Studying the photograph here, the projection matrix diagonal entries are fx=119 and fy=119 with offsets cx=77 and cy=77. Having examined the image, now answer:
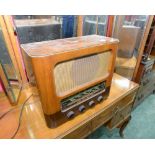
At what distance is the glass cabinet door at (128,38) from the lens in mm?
Result: 1193

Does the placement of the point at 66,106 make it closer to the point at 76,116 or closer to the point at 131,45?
the point at 76,116

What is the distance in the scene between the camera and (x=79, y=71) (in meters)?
0.62

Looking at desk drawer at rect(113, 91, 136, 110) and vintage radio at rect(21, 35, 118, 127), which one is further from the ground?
vintage radio at rect(21, 35, 118, 127)

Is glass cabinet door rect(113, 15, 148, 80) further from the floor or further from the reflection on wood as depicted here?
the floor

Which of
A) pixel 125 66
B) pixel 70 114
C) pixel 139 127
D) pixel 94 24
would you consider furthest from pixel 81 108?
pixel 139 127

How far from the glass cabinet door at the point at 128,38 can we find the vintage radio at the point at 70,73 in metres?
0.70

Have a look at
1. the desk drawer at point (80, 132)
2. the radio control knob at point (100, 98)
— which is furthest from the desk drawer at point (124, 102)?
the desk drawer at point (80, 132)

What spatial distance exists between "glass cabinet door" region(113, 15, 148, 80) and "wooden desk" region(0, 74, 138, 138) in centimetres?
54

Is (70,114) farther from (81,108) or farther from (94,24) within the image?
(94,24)

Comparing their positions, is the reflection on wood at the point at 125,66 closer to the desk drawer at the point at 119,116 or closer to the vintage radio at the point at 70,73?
the desk drawer at the point at 119,116

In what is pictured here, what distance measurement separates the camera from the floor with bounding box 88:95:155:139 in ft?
4.83

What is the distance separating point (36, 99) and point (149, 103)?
6.25ft

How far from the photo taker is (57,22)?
896mm

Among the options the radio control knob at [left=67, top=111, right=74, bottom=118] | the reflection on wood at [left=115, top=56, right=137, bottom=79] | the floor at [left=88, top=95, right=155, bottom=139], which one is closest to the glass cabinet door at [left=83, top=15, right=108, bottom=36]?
the reflection on wood at [left=115, top=56, right=137, bottom=79]
